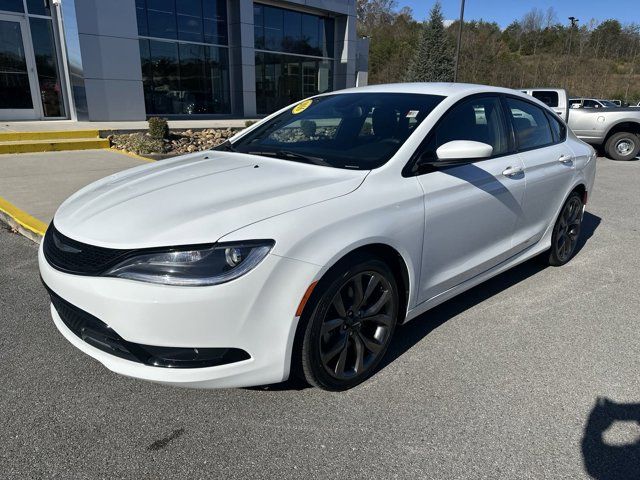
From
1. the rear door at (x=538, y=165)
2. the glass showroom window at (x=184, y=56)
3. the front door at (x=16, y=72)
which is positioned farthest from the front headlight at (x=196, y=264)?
the glass showroom window at (x=184, y=56)

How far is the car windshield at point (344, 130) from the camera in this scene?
2906 mm

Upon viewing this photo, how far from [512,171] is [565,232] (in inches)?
59.0

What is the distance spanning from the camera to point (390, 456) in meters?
2.18

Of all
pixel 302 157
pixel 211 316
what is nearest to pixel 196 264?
pixel 211 316

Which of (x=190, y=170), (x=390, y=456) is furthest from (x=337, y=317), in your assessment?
(x=190, y=170)

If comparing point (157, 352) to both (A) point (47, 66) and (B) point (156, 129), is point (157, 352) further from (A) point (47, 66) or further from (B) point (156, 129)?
(A) point (47, 66)

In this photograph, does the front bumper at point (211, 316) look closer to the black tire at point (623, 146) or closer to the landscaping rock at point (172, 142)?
the landscaping rock at point (172, 142)

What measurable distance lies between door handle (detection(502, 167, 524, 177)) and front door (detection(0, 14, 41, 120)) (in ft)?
A: 48.1

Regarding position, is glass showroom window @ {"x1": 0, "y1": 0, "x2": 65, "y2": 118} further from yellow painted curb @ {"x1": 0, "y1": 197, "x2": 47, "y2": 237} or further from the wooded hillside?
the wooded hillside

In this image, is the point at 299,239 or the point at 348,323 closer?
the point at 299,239

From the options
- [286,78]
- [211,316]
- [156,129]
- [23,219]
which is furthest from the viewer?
[286,78]

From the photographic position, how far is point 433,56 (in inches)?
1599

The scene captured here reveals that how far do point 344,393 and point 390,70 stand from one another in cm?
5293

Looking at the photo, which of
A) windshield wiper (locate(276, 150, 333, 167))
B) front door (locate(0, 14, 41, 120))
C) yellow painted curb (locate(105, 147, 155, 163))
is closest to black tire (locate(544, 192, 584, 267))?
windshield wiper (locate(276, 150, 333, 167))
